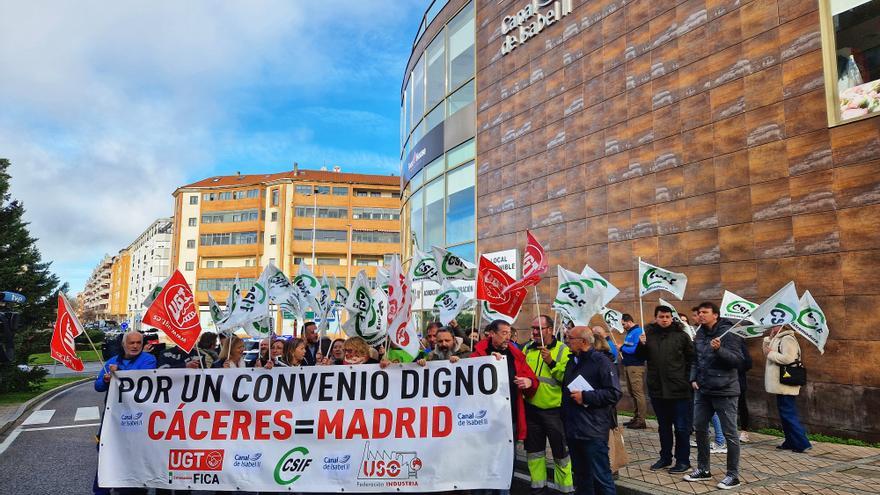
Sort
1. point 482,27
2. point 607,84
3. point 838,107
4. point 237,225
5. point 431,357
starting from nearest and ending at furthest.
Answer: point 431,357 < point 838,107 < point 607,84 < point 482,27 < point 237,225

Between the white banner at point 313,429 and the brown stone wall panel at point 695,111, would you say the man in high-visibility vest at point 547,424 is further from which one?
the brown stone wall panel at point 695,111

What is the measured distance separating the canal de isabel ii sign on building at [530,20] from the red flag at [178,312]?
1269cm

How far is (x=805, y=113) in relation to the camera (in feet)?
32.2

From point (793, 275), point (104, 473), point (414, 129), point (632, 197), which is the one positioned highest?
point (414, 129)

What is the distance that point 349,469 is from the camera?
5.62m

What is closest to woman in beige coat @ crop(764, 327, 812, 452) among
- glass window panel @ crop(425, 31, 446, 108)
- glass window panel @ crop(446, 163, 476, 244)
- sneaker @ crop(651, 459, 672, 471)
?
→ sneaker @ crop(651, 459, 672, 471)

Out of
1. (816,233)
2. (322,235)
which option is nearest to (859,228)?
(816,233)

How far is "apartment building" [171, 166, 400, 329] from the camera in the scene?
7381 cm

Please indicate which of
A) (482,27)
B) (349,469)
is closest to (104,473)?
(349,469)

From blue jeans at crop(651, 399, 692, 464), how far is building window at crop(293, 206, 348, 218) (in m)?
70.1

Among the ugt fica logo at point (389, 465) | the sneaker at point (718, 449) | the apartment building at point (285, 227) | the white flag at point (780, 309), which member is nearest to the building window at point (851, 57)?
the white flag at point (780, 309)

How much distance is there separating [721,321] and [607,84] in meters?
8.66

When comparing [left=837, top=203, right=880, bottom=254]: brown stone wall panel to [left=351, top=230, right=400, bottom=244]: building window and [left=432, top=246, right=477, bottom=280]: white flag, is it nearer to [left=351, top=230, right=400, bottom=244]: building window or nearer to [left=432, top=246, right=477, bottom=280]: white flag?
[left=432, top=246, right=477, bottom=280]: white flag

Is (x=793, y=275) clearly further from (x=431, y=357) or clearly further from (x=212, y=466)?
(x=212, y=466)
